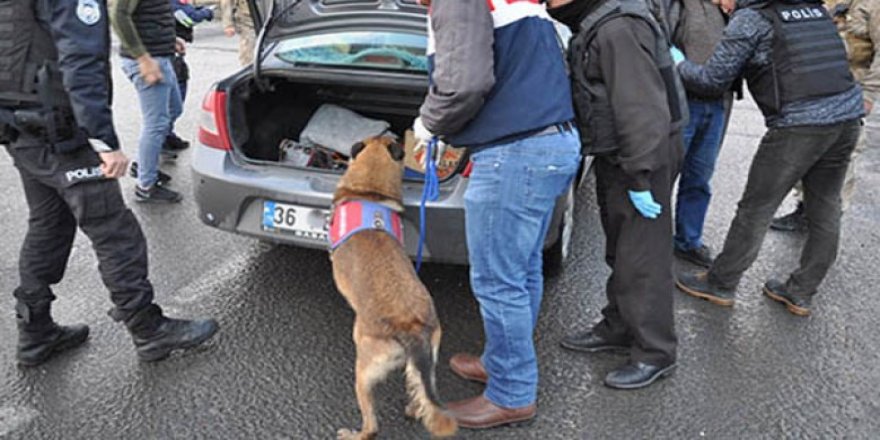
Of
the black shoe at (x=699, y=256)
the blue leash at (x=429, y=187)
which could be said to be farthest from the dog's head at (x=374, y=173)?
the black shoe at (x=699, y=256)

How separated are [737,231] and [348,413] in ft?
7.05

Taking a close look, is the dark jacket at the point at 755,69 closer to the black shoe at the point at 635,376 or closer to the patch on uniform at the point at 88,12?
the black shoe at the point at 635,376

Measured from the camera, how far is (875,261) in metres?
4.09

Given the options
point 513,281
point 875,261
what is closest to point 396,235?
point 513,281

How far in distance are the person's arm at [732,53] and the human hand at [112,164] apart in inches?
101

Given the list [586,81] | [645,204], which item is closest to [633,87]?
[586,81]

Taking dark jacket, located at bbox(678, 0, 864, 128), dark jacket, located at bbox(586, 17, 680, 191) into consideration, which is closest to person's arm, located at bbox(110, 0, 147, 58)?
dark jacket, located at bbox(586, 17, 680, 191)

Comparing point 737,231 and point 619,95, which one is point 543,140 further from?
point 737,231

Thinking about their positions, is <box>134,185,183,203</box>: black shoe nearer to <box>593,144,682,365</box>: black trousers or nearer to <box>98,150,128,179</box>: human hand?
<box>98,150,128,179</box>: human hand

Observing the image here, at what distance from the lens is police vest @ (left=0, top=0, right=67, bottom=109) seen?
7.95 feet

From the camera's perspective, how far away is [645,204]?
2.58 metres

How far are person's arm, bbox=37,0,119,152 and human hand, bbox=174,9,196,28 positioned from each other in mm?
3332

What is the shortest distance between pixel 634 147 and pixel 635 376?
1.02 meters

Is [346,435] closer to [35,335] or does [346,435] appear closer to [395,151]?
[395,151]
